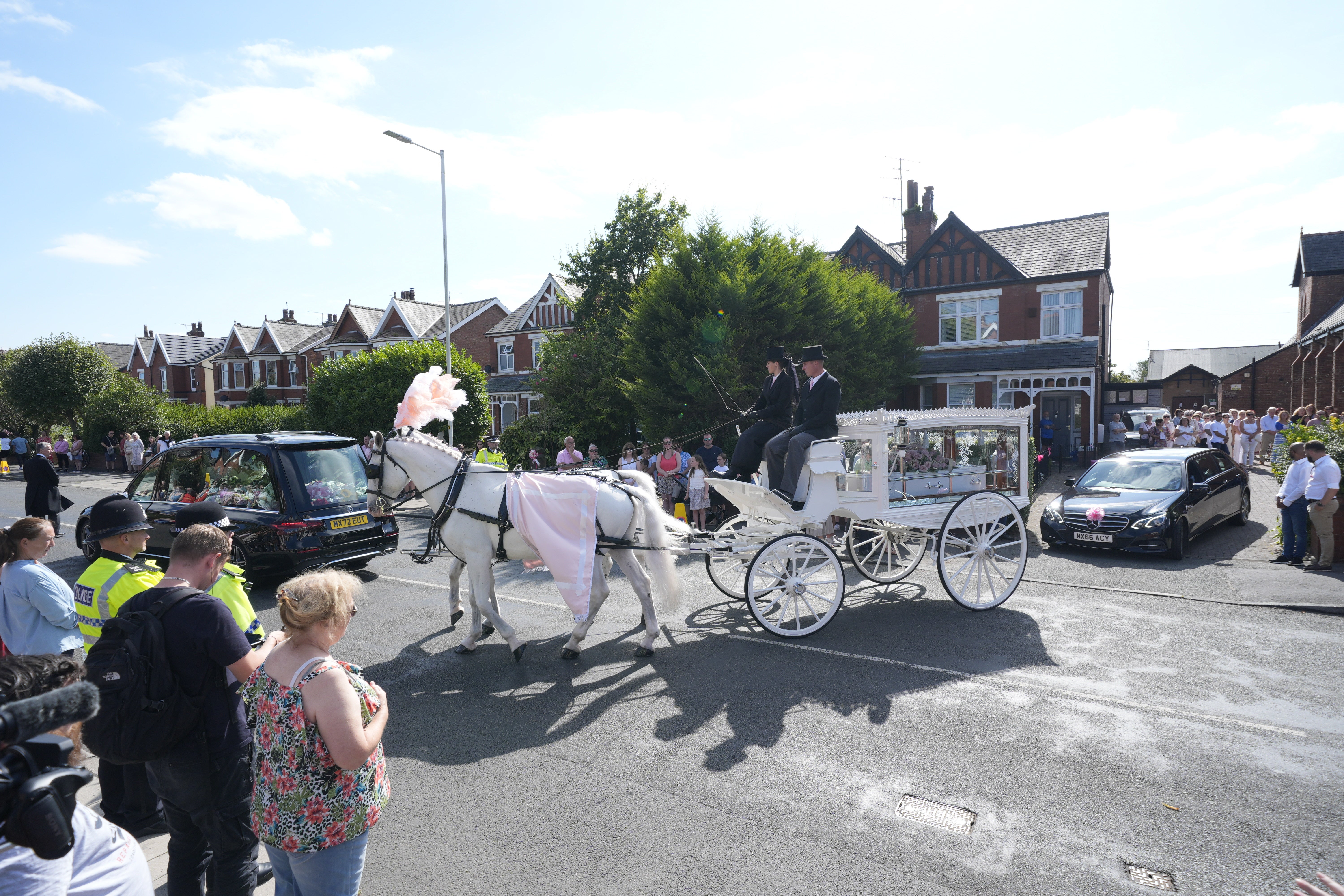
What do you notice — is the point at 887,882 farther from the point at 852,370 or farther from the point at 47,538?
the point at 852,370

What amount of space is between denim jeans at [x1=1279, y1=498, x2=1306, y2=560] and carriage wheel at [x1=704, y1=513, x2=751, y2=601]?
7718 millimetres

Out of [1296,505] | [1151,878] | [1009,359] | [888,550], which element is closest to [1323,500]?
[1296,505]

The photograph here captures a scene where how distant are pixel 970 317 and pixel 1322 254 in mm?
23706

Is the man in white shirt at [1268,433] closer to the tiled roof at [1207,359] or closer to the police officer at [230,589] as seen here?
the police officer at [230,589]

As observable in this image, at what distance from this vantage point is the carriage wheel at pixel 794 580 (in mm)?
6660

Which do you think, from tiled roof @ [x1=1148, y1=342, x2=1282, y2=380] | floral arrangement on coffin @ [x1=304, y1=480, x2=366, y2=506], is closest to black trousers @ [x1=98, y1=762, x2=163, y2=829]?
floral arrangement on coffin @ [x1=304, y1=480, x2=366, y2=506]

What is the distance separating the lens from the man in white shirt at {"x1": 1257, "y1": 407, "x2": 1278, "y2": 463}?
21.4 m

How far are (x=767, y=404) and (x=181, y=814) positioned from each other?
6512mm

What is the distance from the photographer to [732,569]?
843cm

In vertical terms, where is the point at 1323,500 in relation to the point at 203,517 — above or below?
below

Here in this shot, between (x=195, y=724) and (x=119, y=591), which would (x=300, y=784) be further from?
(x=119, y=591)

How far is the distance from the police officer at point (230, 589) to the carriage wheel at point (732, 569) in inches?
180

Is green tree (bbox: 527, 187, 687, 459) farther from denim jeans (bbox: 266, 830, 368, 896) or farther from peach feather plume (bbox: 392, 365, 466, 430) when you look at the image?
denim jeans (bbox: 266, 830, 368, 896)

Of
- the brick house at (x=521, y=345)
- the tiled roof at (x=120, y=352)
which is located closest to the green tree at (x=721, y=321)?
the brick house at (x=521, y=345)
